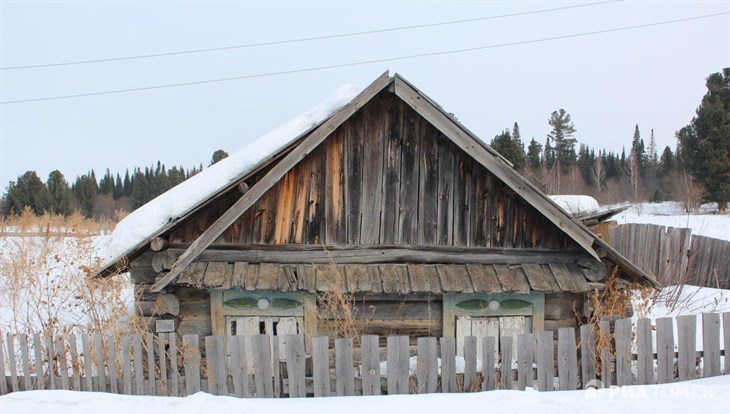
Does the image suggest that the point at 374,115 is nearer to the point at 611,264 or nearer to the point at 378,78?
the point at 378,78

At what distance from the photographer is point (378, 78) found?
6438 mm

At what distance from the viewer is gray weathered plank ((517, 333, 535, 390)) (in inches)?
217

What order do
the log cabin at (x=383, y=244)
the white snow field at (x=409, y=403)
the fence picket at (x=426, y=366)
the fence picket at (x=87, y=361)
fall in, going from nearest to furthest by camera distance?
the white snow field at (x=409, y=403) → the fence picket at (x=426, y=366) → the fence picket at (x=87, y=361) → the log cabin at (x=383, y=244)

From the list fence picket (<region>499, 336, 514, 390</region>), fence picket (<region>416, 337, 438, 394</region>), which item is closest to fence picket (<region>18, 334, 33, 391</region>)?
fence picket (<region>416, 337, 438, 394</region>)

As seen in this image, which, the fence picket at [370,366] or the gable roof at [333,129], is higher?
the gable roof at [333,129]

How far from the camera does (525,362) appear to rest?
5.52 meters

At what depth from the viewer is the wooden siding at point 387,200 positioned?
22.9 ft

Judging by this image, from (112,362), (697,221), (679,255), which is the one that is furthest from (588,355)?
(697,221)

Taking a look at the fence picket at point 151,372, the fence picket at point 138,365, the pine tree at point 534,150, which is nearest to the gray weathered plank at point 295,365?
the fence picket at point 151,372

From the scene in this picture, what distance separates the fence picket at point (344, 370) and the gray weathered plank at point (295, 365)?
15.5 inches

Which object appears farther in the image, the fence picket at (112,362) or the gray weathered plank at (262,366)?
the fence picket at (112,362)

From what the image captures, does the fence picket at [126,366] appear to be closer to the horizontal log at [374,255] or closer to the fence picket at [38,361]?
the fence picket at [38,361]

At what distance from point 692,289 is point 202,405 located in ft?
52.7

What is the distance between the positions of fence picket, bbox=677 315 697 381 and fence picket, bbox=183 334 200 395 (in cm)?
576
